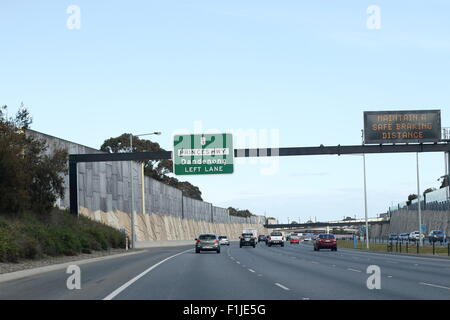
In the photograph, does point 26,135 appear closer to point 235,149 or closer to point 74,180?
point 74,180

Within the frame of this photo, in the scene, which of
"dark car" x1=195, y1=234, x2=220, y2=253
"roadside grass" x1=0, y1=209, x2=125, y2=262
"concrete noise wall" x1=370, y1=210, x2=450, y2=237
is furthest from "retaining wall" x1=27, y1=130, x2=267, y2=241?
"concrete noise wall" x1=370, y1=210, x2=450, y2=237

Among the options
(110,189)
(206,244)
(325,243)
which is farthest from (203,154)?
(110,189)

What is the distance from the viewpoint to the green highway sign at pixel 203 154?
46250 millimetres

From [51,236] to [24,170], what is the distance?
15.9 ft

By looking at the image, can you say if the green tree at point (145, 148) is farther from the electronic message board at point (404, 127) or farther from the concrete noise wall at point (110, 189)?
the electronic message board at point (404, 127)

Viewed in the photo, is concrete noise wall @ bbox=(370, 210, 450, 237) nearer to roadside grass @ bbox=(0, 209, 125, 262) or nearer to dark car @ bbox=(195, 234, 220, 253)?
dark car @ bbox=(195, 234, 220, 253)

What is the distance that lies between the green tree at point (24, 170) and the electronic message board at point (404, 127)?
21.7 m

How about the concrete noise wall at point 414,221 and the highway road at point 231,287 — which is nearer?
the highway road at point 231,287

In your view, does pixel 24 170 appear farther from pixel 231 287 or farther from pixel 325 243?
pixel 325 243

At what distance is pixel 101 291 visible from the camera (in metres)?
19.3

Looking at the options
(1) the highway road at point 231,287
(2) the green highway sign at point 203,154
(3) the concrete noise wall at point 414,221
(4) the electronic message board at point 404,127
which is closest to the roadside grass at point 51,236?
(1) the highway road at point 231,287

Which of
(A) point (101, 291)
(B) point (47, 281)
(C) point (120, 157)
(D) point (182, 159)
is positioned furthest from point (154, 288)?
(C) point (120, 157)

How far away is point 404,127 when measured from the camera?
157 ft
